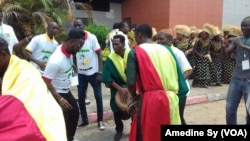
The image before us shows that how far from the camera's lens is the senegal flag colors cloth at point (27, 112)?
1.46 m

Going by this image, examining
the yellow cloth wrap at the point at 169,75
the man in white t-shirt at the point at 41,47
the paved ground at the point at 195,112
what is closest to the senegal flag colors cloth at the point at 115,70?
the paved ground at the point at 195,112

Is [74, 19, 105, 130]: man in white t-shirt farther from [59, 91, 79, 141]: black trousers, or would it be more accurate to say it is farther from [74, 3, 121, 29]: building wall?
[74, 3, 121, 29]: building wall

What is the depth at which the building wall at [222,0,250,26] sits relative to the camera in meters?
14.6

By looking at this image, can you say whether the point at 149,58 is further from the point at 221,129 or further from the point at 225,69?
the point at 225,69

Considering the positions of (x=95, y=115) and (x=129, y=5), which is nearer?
(x=95, y=115)

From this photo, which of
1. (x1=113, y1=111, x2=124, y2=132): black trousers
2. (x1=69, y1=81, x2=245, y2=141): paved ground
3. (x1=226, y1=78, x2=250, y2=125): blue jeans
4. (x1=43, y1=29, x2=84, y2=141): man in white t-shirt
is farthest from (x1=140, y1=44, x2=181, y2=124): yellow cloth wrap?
(x1=69, y1=81, x2=245, y2=141): paved ground

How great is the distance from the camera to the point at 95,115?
634 centimetres

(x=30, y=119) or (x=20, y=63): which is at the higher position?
(x=20, y=63)

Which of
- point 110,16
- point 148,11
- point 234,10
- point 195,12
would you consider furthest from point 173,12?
point 234,10

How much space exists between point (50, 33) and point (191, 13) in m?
8.80

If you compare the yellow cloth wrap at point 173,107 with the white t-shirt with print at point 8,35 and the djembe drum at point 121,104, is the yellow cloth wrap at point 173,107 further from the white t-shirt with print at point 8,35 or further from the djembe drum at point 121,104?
the white t-shirt with print at point 8,35

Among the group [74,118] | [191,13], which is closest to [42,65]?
[74,118]

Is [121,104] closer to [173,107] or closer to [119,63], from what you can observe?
[119,63]

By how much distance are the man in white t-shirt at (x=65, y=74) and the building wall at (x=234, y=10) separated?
11357 mm
